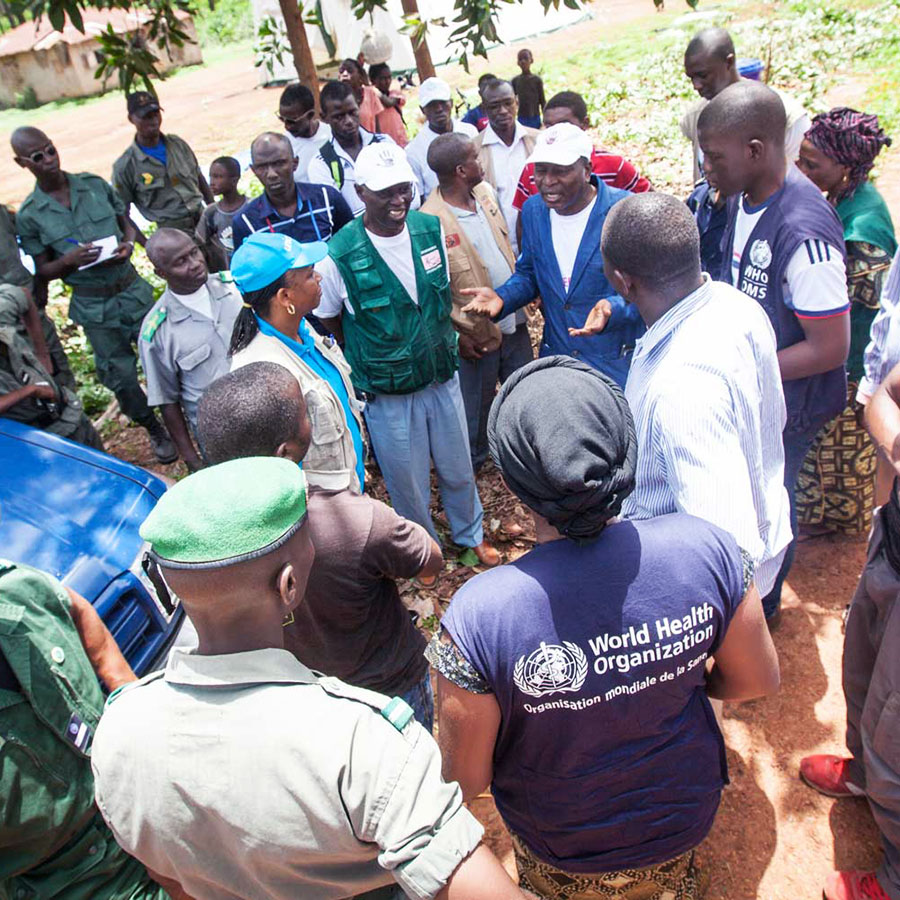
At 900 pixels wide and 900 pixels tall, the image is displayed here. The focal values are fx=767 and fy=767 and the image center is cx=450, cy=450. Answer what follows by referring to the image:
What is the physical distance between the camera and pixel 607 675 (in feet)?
5.38

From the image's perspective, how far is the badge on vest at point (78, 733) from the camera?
2.09m

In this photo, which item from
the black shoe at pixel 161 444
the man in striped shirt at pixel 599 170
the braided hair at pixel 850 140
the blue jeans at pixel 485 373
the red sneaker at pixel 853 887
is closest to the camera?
the red sneaker at pixel 853 887

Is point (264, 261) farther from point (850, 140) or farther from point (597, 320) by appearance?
point (850, 140)

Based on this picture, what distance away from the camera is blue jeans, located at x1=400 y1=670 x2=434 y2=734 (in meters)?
2.84

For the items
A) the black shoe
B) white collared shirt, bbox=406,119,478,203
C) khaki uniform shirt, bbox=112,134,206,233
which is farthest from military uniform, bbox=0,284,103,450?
white collared shirt, bbox=406,119,478,203

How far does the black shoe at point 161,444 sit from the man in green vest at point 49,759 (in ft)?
13.4

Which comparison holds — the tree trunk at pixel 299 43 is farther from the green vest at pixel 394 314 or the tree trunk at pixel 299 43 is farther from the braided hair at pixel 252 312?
the braided hair at pixel 252 312

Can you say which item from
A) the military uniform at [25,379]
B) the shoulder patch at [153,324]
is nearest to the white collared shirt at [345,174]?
the shoulder patch at [153,324]

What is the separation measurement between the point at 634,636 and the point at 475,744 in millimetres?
438

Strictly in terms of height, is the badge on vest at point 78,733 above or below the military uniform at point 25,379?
below

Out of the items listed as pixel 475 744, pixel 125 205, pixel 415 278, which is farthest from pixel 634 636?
pixel 125 205

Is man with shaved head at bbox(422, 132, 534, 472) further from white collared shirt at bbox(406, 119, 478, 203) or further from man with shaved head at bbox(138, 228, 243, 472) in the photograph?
white collared shirt at bbox(406, 119, 478, 203)

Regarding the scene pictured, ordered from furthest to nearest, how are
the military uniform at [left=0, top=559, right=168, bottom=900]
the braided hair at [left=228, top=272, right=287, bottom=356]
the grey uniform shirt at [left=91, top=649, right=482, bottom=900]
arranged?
the braided hair at [left=228, top=272, right=287, bottom=356]
the military uniform at [left=0, top=559, right=168, bottom=900]
the grey uniform shirt at [left=91, top=649, right=482, bottom=900]

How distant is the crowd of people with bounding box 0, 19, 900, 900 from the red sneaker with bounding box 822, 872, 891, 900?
0.6 inches
